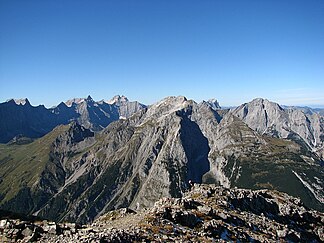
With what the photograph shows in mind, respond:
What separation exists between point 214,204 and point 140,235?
2938cm

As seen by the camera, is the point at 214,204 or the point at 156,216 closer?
the point at 156,216

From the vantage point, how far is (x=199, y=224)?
47.8 metres

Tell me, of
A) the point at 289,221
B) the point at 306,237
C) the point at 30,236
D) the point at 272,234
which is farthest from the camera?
the point at 289,221

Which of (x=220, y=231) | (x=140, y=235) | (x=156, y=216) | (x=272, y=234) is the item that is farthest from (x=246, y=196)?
(x=140, y=235)

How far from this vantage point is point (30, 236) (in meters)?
33.7

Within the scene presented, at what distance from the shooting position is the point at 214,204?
62562mm

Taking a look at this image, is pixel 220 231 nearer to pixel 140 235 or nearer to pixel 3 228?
pixel 140 235

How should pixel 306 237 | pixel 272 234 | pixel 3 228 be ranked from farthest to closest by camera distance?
pixel 306 237 → pixel 272 234 → pixel 3 228

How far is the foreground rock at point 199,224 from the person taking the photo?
34875mm

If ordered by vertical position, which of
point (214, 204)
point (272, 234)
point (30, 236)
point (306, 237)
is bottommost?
point (306, 237)

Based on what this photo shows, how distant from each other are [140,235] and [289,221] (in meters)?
45.8

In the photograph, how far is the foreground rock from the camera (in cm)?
3488

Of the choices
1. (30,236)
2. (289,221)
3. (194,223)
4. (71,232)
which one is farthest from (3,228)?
(289,221)

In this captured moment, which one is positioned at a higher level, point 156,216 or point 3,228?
point 3,228
